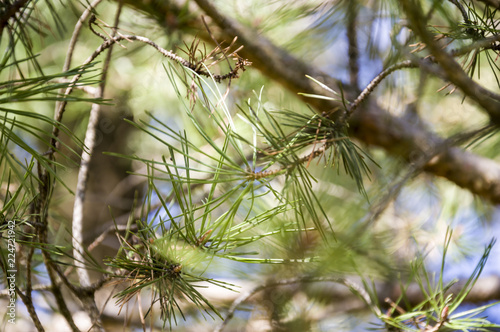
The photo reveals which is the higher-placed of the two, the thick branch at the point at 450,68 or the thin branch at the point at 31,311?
the thick branch at the point at 450,68

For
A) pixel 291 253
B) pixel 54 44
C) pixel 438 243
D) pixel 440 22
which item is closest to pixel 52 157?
pixel 291 253

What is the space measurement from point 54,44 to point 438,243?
1220mm

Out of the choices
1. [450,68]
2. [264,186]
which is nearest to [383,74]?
[450,68]

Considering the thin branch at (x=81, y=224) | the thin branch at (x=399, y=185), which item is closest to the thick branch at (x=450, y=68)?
the thin branch at (x=399, y=185)

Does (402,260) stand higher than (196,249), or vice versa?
(402,260)

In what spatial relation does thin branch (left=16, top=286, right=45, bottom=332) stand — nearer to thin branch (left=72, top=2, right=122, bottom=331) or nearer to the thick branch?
thin branch (left=72, top=2, right=122, bottom=331)

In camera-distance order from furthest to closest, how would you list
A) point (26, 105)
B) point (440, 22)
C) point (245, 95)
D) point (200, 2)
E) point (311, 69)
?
point (26, 105), point (245, 95), point (440, 22), point (311, 69), point (200, 2)

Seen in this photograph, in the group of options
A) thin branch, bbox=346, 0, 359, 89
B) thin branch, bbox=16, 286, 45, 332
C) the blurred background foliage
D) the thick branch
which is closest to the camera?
the thick branch

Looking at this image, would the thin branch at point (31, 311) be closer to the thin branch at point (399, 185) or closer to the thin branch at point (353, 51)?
the thin branch at point (399, 185)

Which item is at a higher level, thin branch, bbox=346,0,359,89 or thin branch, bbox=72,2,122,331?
thin branch, bbox=346,0,359,89

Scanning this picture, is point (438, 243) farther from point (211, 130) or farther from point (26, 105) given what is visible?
point (26, 105)

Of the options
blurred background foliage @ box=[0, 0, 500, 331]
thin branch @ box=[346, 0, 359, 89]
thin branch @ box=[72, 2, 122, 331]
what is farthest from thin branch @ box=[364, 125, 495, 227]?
thin branch @ box=[346, 0, 359, 89]

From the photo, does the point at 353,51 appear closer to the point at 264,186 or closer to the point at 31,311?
the point at 264,186

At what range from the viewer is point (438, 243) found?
44.1 inches
